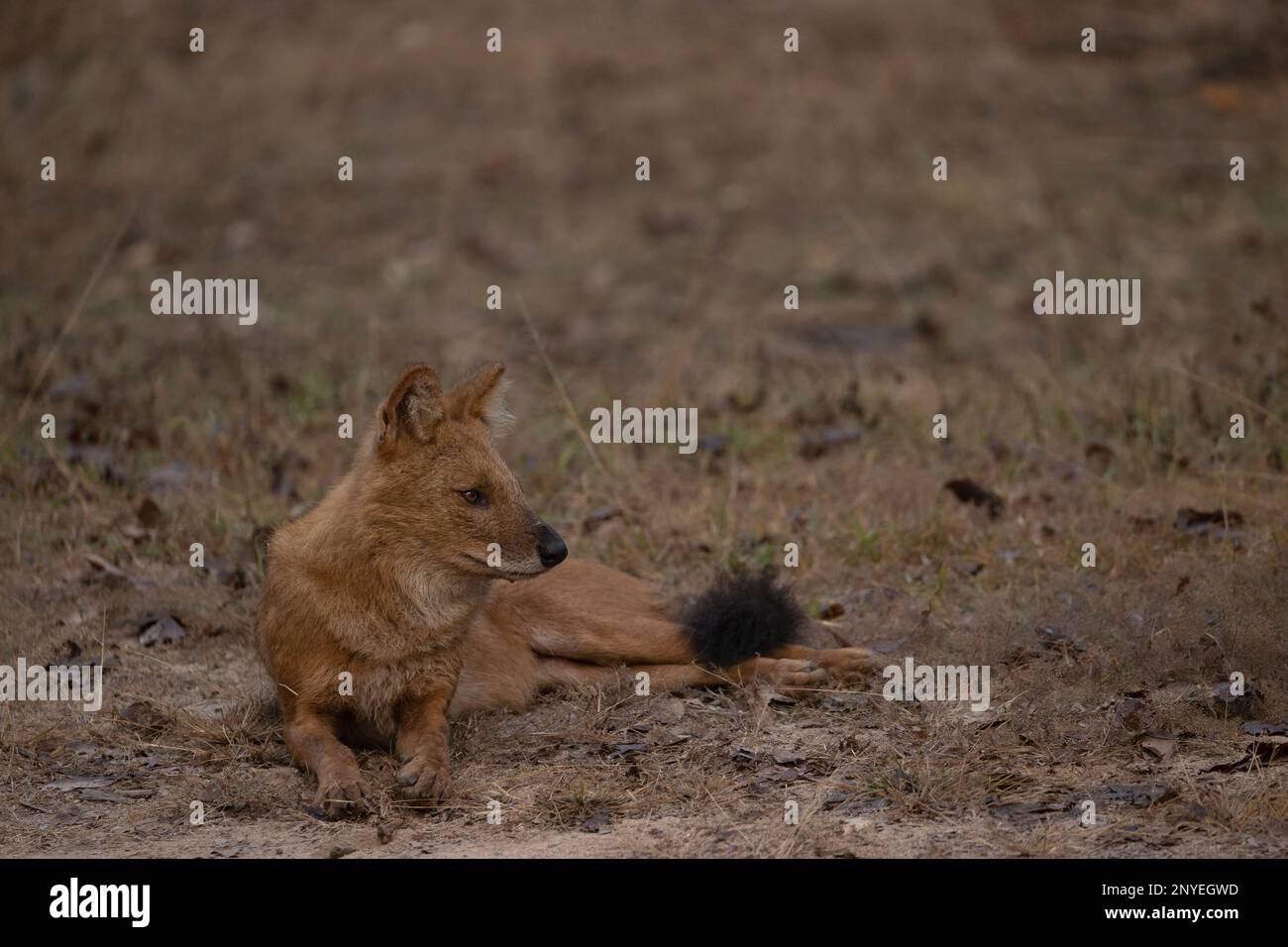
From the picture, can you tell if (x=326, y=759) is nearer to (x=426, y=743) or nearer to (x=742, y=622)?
(x=426, y=743)

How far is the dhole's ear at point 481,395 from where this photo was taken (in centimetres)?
513

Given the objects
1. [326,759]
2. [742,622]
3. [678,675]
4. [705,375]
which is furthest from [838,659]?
[705,375]

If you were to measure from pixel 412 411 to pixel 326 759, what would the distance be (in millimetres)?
1141

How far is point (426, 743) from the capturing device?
15.4ft

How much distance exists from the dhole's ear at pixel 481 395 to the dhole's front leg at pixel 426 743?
90 cm

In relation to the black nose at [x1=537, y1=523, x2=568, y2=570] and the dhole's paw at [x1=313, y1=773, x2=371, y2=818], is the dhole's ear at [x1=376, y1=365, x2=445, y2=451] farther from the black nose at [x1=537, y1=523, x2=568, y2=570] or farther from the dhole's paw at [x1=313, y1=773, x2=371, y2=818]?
the dhole's paw at [x1=313, y1=773, x2=371, y2=818]

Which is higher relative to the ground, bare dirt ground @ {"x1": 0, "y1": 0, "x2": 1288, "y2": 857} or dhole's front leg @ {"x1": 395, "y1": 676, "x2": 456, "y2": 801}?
bare dirt ground @ {"x1": 0, "y1": 0, "x2": 1288, "y2": 857}

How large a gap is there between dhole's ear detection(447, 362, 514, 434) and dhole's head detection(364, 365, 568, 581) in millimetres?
115

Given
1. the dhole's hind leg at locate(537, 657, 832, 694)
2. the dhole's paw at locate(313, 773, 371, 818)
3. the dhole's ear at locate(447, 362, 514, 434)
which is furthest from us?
the dhole's hind leg at locate(537, 657, 832, 694)

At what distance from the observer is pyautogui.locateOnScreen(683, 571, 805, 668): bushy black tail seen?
5.50m

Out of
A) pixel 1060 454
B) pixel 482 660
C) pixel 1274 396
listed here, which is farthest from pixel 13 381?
pixel 1274 396

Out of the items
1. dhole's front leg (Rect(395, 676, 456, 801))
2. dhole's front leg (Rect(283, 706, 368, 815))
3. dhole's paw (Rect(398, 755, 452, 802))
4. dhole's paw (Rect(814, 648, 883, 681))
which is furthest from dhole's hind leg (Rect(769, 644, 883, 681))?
dhole's front leg (Rect(283, 706, 368, 815))

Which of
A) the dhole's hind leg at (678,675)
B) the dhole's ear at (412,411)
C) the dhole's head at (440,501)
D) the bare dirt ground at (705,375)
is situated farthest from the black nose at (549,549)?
the dhole's hind leg at (678,675)

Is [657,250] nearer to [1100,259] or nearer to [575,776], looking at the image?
[1100,259]
